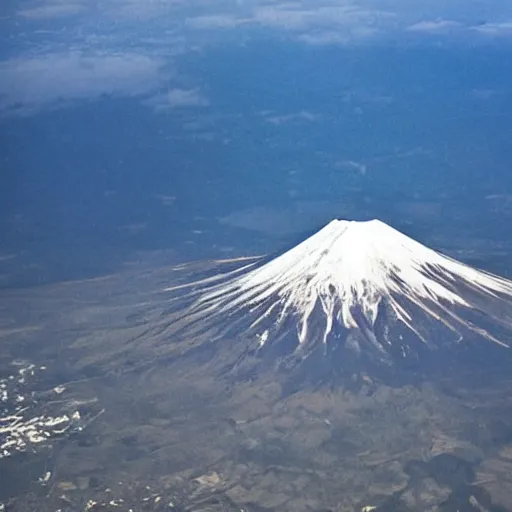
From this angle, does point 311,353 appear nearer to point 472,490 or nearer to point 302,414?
point 302,414

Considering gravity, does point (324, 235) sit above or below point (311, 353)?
above

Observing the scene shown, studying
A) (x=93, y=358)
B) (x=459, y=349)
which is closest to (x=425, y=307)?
(x=459, y=349)

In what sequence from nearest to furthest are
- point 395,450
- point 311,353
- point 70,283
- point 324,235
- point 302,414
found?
point 395,450 → point 302,414 → point 311,353 → point 324,235 → point 70,283

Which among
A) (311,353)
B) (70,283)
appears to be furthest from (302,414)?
(70,283)

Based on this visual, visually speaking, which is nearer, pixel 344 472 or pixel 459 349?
pixel 344 472

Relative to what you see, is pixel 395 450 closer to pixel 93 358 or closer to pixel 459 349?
pixel 459 349

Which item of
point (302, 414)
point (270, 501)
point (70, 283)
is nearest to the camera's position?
point (270, 501)
